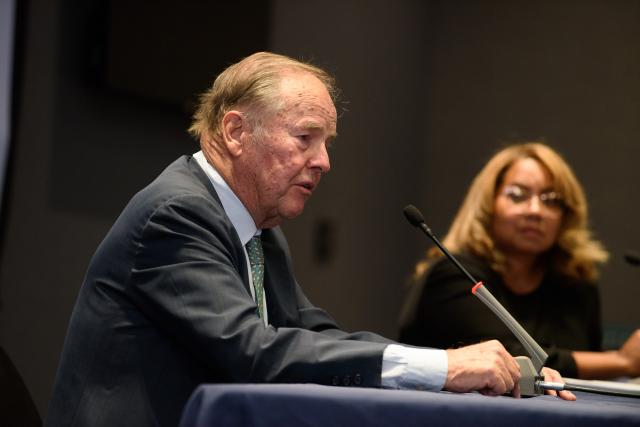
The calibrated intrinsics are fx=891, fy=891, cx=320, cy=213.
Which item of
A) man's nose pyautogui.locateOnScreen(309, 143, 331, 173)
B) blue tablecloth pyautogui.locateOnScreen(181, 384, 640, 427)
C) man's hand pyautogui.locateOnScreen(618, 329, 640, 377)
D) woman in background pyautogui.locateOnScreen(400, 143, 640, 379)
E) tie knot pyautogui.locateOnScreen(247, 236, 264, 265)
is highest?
man's nose pyautogui.locateOnScreen(309, 143, 331, 173)

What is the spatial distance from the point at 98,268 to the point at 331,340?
51 cm

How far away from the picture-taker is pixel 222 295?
1547 mm

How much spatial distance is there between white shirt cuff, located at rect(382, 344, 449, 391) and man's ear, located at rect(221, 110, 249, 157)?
25.1 inches

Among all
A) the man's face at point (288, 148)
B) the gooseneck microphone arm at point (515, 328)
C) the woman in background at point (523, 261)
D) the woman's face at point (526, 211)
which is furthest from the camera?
the woman's face at point (526, 211)

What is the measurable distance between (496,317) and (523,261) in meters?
0.48

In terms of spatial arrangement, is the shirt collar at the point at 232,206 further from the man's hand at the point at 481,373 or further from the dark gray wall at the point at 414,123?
the dark gray wall at the point at 414,123

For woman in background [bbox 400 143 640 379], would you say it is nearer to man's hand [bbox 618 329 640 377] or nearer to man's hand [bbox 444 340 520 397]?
man's hand [bbox 618 329 640 377]

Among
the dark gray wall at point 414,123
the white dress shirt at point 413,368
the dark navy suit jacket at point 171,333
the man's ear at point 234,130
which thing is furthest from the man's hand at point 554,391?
the dark gray wall at point 414,123

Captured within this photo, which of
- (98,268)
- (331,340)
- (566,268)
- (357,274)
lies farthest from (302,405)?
(357,274)

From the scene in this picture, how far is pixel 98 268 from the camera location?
172 centimetres

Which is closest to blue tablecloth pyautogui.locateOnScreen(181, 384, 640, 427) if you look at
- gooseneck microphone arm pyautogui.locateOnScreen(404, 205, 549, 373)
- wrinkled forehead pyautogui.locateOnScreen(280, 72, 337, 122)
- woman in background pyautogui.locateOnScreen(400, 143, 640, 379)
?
gooseneck microphone arm pyautogui.locateOnScreen(404, 205, 549, 373)

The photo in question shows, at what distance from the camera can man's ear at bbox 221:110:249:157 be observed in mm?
1927

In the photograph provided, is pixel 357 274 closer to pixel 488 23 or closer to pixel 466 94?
pixel 466 94

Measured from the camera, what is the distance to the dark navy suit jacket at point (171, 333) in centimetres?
148
